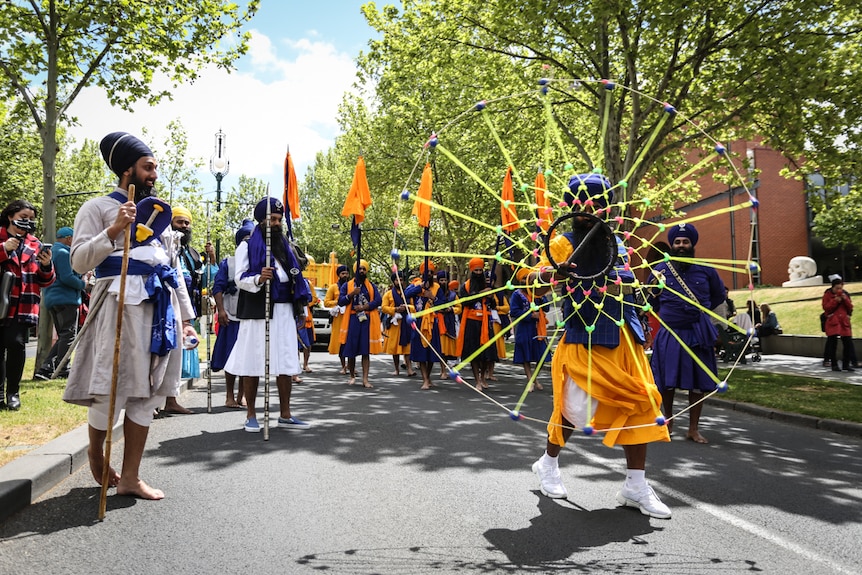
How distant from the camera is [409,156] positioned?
83.3 feet

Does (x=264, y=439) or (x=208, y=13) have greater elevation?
(x=208, y=13)

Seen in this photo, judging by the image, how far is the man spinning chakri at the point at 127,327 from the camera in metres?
4.26

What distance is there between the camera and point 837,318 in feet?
49.9

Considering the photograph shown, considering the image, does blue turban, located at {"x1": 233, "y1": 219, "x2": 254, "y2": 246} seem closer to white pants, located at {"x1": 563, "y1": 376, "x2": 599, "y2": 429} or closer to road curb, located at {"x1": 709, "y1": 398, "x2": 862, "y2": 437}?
white pants, located at {"x1": 563, "y1": 376, "x2": 599, "y2": 429}

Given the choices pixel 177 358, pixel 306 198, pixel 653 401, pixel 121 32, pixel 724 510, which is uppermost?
pixel 306 198

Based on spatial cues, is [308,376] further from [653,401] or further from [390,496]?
[653,401]

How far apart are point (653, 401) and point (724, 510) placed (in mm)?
912

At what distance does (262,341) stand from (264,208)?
1.35 m

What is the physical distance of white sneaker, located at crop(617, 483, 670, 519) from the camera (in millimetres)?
4262

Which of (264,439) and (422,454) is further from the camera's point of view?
(264,439)

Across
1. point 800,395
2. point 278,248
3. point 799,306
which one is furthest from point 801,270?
point 278,248

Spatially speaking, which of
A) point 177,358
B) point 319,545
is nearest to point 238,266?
point 177,358

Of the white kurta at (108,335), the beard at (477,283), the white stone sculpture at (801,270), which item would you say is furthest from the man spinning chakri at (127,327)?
the white stone sculpture at (801,270)

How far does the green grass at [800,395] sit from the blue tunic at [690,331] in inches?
109
